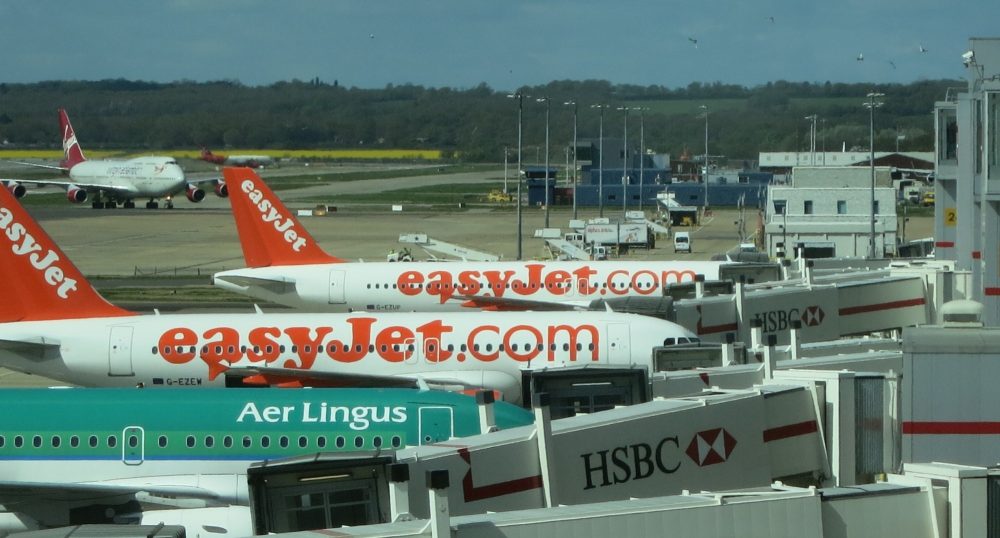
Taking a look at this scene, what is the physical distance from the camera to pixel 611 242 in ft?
300

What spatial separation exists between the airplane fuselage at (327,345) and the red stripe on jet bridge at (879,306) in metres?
4.84

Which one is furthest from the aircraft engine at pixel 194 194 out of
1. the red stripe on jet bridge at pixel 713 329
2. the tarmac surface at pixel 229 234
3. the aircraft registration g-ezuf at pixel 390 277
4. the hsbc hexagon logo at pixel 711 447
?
the hsbc hexagon logo at pixel 711 447

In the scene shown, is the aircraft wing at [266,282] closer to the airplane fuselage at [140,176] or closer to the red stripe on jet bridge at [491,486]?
the red stripe on jet bridge at [491,486]

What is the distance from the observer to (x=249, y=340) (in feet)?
112

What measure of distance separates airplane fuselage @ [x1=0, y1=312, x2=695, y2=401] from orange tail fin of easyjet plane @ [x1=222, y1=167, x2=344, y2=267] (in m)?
16.4

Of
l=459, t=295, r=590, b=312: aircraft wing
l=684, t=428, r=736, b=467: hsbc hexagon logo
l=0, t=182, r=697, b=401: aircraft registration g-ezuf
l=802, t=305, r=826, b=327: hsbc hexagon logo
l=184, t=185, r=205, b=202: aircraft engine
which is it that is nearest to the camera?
l=684, t=428, r=736, b=467: hsbc hexagon logo

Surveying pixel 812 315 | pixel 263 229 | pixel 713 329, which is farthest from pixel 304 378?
pixel 263 229

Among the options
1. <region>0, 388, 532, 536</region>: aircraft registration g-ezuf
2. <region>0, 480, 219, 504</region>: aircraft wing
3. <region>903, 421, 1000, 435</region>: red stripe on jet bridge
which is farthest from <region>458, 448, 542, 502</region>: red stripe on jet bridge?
<region>0, 388, 532, 536</region>: aircraft registration g-ezuf

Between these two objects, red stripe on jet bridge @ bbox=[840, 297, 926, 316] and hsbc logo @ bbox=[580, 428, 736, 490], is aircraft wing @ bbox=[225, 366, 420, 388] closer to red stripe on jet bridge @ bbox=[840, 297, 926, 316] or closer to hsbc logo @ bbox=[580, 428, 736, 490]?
red stripe on jet bridge @ bbox=[840, 297, 926, 316]

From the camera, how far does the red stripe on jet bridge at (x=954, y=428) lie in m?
15.9

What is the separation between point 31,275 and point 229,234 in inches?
2782

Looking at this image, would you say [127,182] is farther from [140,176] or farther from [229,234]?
[229,234]

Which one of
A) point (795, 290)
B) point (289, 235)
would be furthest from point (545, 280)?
point (795, 290)

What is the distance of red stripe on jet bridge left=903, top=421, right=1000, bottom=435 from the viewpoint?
15906 mm
